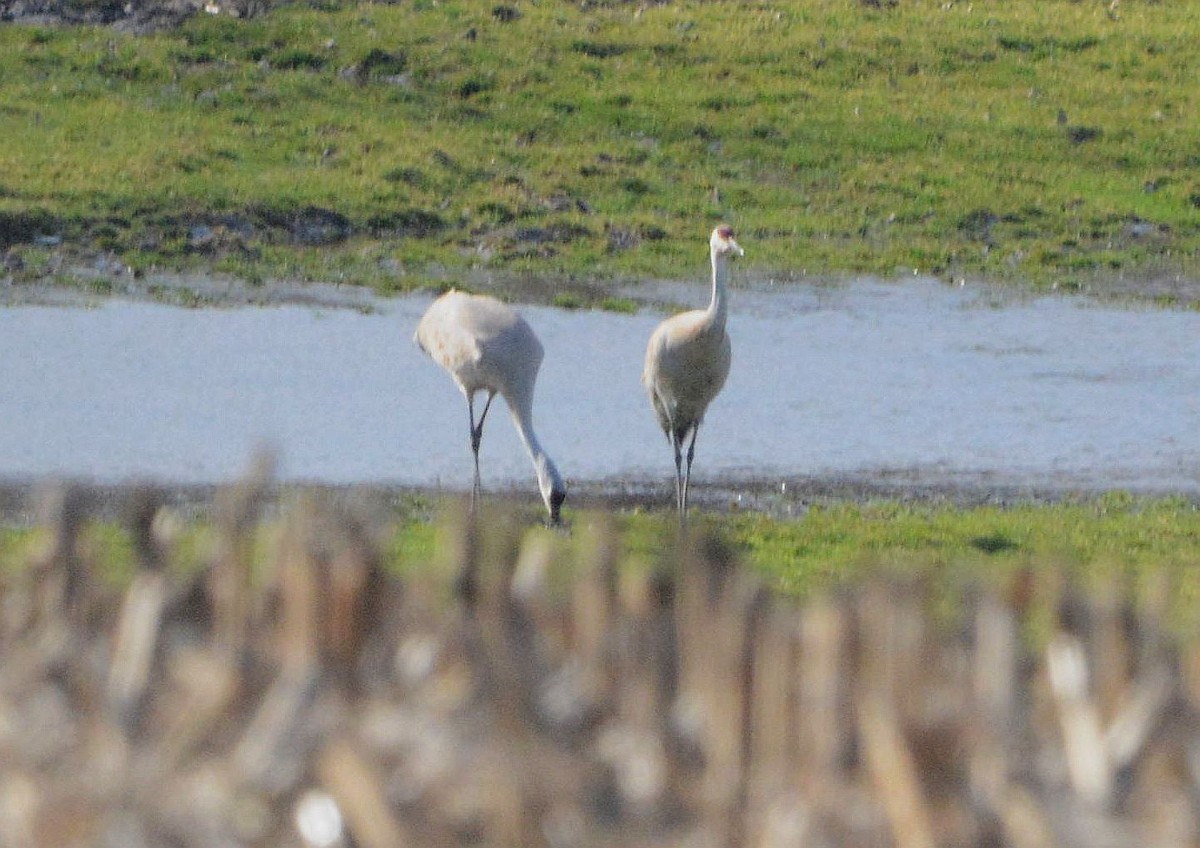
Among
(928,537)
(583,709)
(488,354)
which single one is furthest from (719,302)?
(583,709)

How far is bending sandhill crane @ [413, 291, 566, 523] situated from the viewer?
10234 millimetres

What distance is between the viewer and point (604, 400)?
40.0 feet

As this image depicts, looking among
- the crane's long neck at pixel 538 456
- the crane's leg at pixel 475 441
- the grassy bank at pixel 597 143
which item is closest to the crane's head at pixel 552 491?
the crane's long neck at pixel 538 456

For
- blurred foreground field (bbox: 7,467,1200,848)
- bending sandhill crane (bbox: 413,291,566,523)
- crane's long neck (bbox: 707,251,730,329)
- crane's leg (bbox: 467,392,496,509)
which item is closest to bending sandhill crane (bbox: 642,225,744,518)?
crane's long neck (bbox: 707,251,730,329)

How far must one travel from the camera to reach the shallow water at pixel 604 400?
34.5 ft

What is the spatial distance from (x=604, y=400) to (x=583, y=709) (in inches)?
369

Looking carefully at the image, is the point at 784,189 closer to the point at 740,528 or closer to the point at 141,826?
the point at 740,528

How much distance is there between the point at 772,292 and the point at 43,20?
8.40 meters

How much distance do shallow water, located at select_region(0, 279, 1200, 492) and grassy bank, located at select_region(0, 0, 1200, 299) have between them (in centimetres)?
181

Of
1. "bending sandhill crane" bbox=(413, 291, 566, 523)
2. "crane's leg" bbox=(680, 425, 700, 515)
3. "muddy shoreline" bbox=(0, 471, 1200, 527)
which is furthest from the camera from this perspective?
"bending sandhill crane" bbox=(413, 291, 566, 523)

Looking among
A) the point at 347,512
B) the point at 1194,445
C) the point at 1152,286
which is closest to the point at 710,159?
the point at 1152,286

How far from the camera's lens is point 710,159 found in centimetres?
1897

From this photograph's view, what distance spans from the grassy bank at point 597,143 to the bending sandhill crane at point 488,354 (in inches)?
174

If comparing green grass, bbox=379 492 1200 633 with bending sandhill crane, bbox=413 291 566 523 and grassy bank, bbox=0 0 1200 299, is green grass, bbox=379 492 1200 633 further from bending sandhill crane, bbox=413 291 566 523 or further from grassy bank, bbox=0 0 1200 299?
grassy bank, bbox=0 0 1200 299
